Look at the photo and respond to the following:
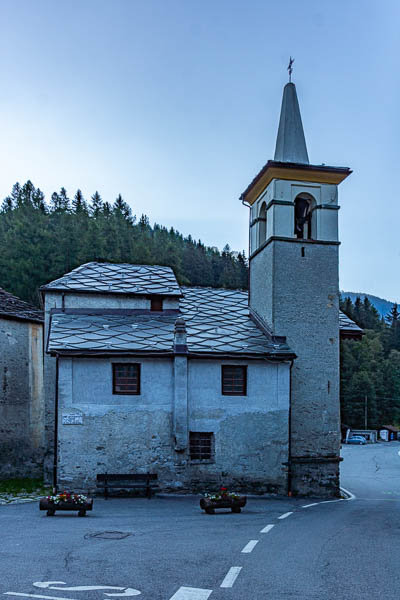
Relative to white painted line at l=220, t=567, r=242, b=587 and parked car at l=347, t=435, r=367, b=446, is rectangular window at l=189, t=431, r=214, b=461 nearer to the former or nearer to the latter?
white painted line at l=220, t=567, r=242, b=587

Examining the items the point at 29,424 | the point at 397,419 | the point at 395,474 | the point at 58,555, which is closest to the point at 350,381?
the point at 397,419

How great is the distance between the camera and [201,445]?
19.1m

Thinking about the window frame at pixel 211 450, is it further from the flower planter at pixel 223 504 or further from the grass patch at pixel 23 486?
the grass patch at pixel 23 486

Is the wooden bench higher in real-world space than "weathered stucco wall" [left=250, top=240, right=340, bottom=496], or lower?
lower

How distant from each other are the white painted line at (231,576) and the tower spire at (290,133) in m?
16.9

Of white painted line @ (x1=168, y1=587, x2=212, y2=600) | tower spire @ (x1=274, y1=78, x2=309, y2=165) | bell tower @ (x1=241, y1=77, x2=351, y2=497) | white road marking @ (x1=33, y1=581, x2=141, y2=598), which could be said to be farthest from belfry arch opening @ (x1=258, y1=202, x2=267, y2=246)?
white road marking @ (x1=33, y1=581, x2=141, y2=598)

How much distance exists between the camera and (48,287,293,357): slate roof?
63.3ft

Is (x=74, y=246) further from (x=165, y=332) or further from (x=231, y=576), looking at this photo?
(x=231, y=576)

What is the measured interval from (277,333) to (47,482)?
32.2 feet

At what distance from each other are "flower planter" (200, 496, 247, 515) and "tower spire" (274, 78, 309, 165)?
42.0 feet

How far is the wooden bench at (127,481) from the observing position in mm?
18047

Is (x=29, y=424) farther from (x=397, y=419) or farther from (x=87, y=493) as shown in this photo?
(x=397, y=419)

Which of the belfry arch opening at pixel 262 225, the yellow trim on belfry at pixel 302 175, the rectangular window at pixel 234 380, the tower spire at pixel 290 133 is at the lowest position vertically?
the rectangular window at pixel 234 380

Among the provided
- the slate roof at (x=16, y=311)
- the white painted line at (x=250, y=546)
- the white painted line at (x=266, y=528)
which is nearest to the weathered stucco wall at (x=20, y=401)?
the slate roof at (x=16, y=311)
